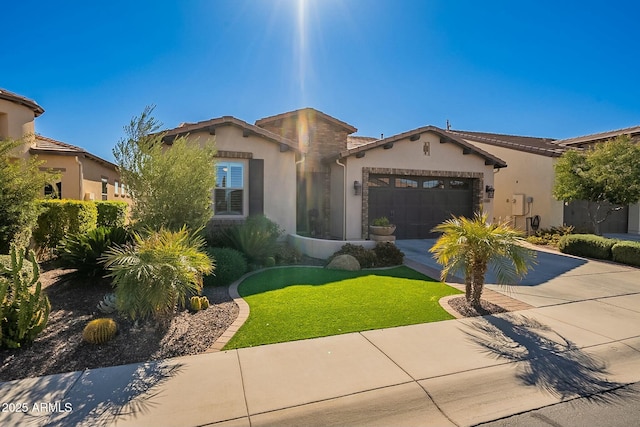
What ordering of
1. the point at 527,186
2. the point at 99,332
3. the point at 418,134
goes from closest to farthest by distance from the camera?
1. the point at 99,332
2. the point at 418,134
3. the point at 527,186

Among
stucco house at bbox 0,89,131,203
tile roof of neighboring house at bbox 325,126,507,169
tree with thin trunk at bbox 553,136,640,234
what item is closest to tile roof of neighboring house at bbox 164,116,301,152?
tile roof of neighboring house at bbox 325,126,507,169

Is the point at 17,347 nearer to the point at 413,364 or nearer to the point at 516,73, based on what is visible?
the point at 413,364

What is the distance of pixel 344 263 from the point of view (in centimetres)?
904

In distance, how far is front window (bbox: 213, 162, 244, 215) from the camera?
11.0 m

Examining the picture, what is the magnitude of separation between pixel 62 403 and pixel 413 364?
369cm

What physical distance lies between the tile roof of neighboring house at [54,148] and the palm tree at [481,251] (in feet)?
50.3

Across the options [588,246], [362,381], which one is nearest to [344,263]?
[362,381]

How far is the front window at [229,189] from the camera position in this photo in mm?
11031

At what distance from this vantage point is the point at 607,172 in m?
12.1

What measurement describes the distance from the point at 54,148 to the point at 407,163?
609 inches

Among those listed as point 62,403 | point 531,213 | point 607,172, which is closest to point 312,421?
point 62,403

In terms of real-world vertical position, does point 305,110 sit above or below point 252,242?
above

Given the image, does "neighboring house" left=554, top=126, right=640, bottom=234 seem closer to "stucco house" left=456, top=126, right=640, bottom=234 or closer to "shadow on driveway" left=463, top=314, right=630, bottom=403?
"stucco house" left=456, top=126, right=640, bottom=234

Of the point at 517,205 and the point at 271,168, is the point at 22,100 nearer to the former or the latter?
the point at 271,168
